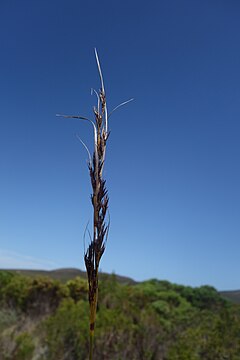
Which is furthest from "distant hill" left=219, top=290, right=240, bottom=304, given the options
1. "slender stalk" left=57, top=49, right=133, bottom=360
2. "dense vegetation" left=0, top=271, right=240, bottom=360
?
"slender stalk" left=57, top=49, right=133, bottom=360

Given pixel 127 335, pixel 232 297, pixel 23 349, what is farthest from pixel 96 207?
pixel 232 297

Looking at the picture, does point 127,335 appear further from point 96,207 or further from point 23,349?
point 96,207

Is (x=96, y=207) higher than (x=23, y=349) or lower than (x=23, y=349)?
higher

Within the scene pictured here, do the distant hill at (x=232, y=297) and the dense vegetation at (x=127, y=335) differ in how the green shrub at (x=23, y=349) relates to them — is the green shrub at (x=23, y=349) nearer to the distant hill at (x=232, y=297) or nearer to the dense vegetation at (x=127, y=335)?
the dense vegetation at (x=127, y=335)

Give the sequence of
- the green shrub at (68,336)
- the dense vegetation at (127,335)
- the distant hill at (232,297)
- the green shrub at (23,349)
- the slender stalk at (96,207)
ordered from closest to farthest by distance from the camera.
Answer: the slender stalk at (96,207) → the dense vegetation at (127,335) → the green shrub at (23,349) → the green shrub at (68,336) → the distant hill at (232,297)

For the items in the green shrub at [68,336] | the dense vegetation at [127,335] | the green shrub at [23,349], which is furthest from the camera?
the green shrub at [68,336]

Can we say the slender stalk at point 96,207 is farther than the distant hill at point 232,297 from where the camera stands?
No

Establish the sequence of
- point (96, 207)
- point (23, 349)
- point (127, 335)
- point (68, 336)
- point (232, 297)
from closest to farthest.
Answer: point (96, 207), point (23, 349), point (127, 335), point (68, 336), point (232, 297)

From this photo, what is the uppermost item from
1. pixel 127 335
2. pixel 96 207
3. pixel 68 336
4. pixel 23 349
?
pixel 96 207

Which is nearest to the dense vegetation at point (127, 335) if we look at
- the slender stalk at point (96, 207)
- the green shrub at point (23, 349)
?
the green shrub at point (23, 349)

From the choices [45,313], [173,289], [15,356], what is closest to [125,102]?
[15,356]

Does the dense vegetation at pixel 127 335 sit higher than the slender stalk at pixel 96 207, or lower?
lower
